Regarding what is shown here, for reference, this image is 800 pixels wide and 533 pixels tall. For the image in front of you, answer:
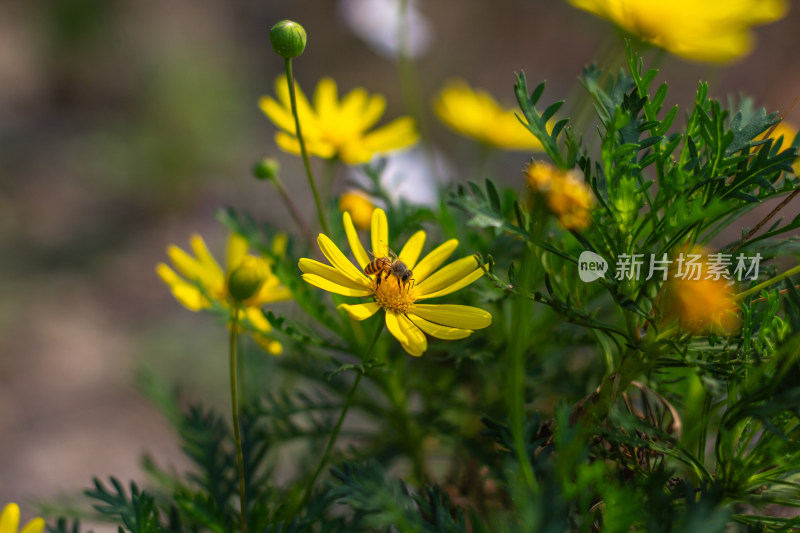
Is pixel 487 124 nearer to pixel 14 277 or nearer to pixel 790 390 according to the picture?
pixel 790 390

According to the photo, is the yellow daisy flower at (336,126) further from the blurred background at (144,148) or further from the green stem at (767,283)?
the blurred background at (144,148)

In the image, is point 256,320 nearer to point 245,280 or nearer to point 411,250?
point 245,280

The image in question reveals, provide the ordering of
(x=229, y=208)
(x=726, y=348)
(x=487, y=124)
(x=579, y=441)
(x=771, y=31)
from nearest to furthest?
(x=579, y=441), (x=726, y=348), (x=229, y=208), (x=487, y=124), (x=771, y=31)

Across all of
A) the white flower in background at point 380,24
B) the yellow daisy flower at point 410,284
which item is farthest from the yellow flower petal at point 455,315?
the white flower in background at point 380,24

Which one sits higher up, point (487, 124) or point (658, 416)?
point (487, 124)

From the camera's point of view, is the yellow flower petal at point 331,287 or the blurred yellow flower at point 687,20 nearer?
the yellow flower petal at point 331,287

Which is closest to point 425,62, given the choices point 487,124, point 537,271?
point 487,124
